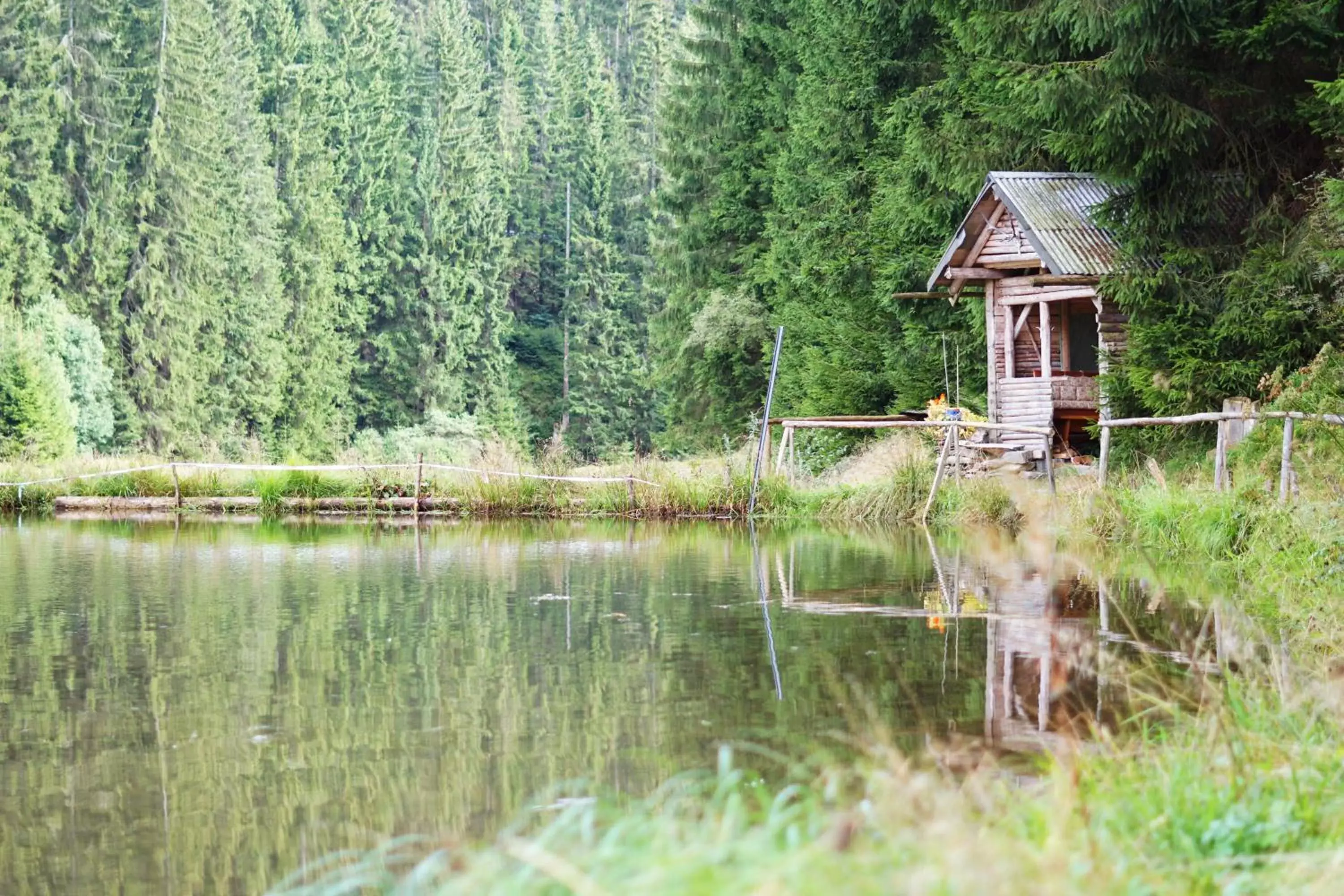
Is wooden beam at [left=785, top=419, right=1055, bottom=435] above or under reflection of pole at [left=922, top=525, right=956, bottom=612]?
above

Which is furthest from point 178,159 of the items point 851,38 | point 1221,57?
point 1221,57

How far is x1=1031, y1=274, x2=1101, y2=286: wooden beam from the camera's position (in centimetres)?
2503

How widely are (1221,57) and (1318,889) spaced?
19.8 m

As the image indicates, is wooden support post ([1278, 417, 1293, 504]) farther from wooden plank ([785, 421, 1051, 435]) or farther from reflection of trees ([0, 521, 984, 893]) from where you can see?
wooden plank ([785, 421, 1051, 435])

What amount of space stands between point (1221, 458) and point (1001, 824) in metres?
12.5

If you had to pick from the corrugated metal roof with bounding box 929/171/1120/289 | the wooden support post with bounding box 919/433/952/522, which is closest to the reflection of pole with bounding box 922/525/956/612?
the wooden support post with bounding box 919/433/952/522

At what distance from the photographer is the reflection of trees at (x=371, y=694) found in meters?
6.83

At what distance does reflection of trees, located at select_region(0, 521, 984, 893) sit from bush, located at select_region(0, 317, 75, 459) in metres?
29.8

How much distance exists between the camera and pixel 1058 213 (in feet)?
84.4

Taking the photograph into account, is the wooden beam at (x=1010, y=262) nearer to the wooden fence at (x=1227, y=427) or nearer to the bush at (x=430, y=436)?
the wooden fence at (x=1227, y=427)

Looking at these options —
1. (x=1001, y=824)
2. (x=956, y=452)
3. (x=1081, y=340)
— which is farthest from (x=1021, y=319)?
(x=1001, y=824)

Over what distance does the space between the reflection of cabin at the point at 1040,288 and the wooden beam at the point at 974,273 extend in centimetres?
2

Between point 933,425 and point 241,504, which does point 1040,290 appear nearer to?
point 933,425

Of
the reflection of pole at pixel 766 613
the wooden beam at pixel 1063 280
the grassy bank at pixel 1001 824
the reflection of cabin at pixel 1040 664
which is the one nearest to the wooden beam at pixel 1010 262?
the wooden beam at pixel 1063 280
